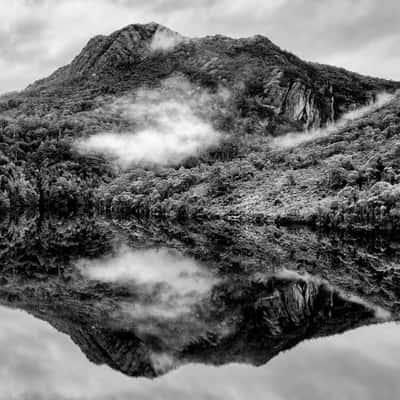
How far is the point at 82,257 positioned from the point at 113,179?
500ft

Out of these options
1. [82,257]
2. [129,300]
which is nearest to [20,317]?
[129,300]

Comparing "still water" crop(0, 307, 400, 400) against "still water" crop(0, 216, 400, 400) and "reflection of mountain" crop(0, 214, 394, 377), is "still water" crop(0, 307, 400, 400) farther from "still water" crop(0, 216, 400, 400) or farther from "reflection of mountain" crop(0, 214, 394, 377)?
"reflection of mountain" crop(0, 214, 394, 377)

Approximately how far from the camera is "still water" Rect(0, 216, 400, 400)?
40.9 ft

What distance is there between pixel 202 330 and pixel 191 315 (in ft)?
7.35

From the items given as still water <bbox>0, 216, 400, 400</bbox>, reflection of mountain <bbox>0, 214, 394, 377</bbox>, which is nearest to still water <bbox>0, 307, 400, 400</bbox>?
still water <bbox>0, 216, 400, 400</bbox>

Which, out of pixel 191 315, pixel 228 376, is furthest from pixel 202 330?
pixel 228 376

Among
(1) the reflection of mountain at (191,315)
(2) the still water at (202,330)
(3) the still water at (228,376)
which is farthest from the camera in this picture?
(1) the reflection of mountain at (191,315)

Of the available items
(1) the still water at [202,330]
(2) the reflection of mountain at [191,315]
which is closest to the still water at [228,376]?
(1) the still water at [202,330]

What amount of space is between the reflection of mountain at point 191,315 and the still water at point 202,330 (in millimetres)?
50

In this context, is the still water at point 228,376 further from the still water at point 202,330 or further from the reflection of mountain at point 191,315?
the reflection of mountain at point 191,315

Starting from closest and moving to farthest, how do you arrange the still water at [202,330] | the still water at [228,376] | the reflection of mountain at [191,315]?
1. the still water at [228,376]
2. the still water at [202,330]
3. the reflection of mountain at [191,315]

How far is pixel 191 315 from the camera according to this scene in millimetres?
19656

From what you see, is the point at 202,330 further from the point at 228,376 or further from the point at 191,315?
the point at 228,376

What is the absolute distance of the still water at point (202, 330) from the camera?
12469mm
